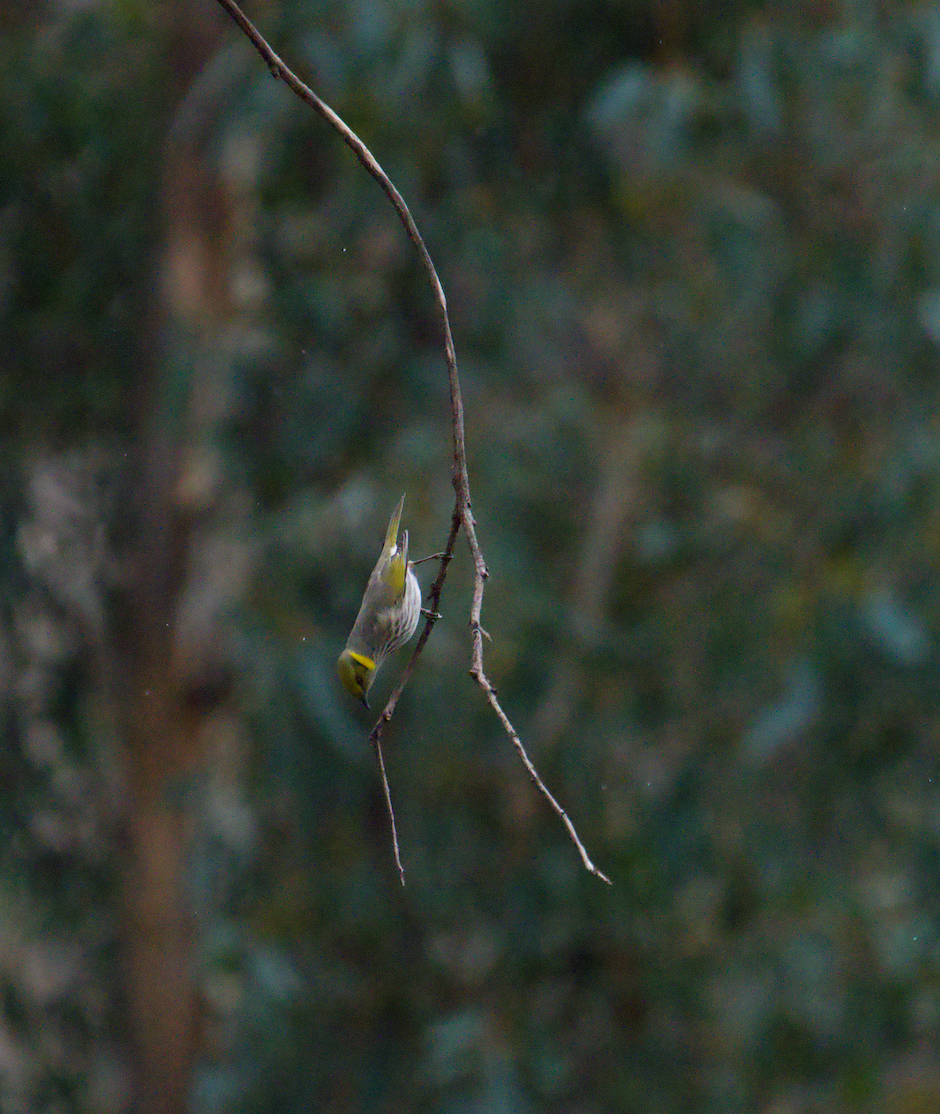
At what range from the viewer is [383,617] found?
5.12ft

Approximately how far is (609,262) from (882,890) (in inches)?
64.8

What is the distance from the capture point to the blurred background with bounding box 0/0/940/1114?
3.06 metres

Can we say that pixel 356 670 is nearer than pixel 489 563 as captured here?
Yes

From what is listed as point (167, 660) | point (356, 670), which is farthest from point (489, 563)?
point (356, 670)

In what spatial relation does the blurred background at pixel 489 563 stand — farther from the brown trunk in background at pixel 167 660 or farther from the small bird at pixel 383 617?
the small bird at pixel 383 617

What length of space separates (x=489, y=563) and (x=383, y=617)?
58.2 inches

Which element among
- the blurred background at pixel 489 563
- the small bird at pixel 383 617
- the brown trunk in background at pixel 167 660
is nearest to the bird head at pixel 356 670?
the small bird at pixel 383 617

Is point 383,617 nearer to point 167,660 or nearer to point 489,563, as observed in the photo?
point 489,563

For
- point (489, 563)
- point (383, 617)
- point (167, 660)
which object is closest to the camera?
point (383, 617)

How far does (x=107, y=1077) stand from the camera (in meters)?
3.41

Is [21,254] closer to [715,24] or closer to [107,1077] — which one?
[715,24]

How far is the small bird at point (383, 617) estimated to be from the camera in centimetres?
154

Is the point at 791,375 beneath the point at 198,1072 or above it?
above

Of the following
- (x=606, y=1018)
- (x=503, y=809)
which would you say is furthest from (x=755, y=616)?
(x=606, y=1018)
